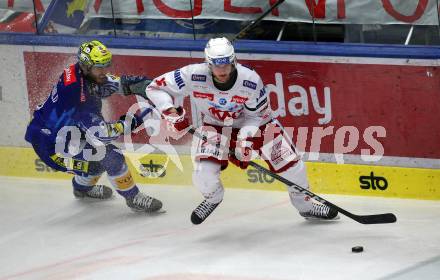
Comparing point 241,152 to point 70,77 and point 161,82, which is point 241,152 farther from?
point 70,77

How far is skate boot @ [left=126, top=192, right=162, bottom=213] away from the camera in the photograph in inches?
250

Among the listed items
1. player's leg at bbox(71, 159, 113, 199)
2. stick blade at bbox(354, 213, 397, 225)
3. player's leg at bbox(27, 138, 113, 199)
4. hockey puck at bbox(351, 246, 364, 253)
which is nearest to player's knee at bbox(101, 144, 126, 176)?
player's leg at bbox(27, 138, 113, 199)

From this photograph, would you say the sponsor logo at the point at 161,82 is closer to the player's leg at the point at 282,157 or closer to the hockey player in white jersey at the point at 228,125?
the hockey player in white jersey at the point at 228,125

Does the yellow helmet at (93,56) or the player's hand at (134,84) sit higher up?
the yellow helmet at (93,56)

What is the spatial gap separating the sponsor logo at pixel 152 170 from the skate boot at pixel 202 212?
3.39ft

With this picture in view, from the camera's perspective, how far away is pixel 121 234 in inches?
238

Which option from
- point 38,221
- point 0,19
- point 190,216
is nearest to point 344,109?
point 190,216

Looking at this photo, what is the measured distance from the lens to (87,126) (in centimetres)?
621

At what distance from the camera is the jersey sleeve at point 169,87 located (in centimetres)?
579

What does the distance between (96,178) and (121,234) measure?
27.9 inches

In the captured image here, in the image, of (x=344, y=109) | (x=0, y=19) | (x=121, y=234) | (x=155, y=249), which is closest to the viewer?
(x=155, y=249)

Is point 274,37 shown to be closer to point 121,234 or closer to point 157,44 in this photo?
point 157,44

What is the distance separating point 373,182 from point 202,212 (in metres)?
1.17

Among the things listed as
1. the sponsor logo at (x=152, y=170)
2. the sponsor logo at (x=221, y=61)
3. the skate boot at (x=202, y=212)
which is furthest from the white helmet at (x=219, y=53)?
the sponsor logo at (x=152, y=170)
